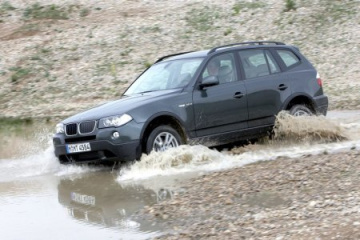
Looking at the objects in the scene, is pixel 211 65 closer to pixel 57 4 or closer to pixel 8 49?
pixel 8 49

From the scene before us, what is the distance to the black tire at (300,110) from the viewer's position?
456 inches

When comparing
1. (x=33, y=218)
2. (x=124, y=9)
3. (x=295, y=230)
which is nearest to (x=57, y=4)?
(x=124, y=9)

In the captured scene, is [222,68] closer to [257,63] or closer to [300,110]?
[257,63]

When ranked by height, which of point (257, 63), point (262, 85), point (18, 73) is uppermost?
point (257, 63)

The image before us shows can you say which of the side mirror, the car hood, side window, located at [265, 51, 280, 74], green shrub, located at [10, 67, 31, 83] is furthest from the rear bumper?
green shrub, located at [10, 67, 31, 83]

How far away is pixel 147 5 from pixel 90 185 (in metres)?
20.3

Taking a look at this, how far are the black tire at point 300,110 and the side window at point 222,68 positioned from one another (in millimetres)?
1206

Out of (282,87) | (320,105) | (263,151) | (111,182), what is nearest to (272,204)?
(111,182)

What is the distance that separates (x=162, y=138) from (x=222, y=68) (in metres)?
1.66

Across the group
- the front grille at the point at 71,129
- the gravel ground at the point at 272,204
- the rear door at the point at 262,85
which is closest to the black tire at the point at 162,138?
the front grille at the point at 71,129

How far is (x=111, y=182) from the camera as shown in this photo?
9.39 metres

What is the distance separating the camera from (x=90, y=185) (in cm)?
938

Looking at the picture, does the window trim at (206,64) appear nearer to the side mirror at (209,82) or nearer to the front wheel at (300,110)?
the side mirror at (209,82)

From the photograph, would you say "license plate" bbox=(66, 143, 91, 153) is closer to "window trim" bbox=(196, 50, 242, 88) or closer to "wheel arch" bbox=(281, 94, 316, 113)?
"window trim" bbox=(196, 50, 242, 88)
